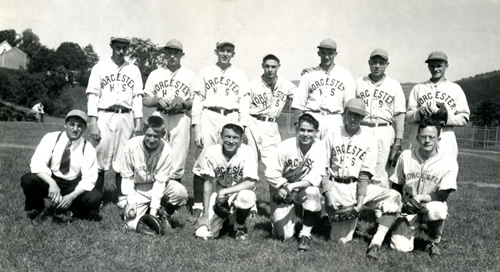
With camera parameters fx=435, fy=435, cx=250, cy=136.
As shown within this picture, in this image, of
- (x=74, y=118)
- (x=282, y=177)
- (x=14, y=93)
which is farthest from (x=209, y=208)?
(x=14, y=93)

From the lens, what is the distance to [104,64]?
615 centimetres

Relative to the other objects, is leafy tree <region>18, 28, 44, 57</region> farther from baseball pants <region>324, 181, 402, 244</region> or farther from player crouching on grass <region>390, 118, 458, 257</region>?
player crouching on grass <region>390, 118, 458, 257</region>

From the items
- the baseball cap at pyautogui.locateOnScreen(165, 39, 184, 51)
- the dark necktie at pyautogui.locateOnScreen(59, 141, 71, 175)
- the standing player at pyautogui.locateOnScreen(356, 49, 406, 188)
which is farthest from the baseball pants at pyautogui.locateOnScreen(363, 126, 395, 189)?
the dark necktie at pyautogui.locateOnScreen(59, 141, 71, 175)

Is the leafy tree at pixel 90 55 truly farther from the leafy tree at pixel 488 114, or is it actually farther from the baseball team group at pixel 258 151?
the baseball team group at pixel 258 151

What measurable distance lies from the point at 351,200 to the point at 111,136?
337 centimetres

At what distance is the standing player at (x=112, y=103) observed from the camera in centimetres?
607

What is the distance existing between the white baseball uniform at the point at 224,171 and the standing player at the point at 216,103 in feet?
2.90

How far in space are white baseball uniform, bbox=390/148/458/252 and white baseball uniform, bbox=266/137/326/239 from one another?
96cm

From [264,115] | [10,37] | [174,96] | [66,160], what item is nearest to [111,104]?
[174,96]

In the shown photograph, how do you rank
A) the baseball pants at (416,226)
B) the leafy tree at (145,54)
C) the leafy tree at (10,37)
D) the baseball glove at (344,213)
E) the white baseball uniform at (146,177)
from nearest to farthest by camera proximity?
1. the baseball pants at (416,226)
2. the baseball glove at (344,213)
3. the white baseball uniform at (146,177)
4. the leafy tree at (145,54)
5. the leafy tree at (10,37)

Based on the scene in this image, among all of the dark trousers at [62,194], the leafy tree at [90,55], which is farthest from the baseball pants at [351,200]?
the leafy tree at [90,55]

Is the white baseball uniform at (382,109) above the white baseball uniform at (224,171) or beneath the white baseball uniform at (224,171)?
above

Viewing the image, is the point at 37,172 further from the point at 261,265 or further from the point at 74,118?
the point at 261,265

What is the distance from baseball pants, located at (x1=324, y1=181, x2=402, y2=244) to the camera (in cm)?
484
